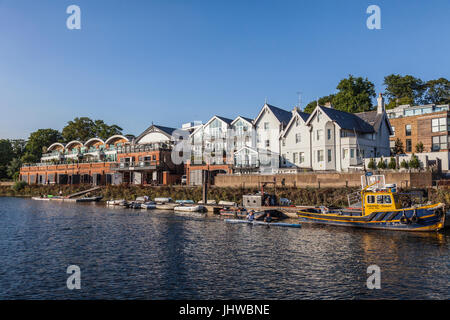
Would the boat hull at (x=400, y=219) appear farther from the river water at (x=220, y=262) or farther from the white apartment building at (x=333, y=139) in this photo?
the white apartment building at (x=333, y=139)

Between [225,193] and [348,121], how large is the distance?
2321cm

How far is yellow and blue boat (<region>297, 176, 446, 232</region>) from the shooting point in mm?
31000

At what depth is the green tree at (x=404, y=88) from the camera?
96256 mm

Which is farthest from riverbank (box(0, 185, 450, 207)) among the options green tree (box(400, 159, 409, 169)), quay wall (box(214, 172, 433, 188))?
green tree (box(400, 159, 409, 169))

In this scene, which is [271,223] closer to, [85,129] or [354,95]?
[354,95]

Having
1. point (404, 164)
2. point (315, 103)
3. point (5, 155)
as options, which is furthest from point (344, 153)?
point (5, 155)

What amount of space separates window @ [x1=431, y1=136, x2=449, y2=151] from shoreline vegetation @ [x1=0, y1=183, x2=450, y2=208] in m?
26.6

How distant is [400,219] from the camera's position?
3194 centimetres

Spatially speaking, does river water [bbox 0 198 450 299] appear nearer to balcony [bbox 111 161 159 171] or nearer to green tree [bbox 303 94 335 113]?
balcony [bbox 111 161 159 171]

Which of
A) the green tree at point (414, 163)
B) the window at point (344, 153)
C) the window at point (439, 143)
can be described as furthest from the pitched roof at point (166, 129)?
the window at point (439, 143)

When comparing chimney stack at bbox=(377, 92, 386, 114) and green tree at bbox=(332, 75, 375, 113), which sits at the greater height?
green tree at bbox=(332, 75, 375, 113)

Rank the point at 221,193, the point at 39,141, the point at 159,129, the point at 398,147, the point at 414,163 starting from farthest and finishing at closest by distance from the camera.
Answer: the point at 39,141
the point at 159,129
the point at 398,147
the point at 221,193
the point at 414,163

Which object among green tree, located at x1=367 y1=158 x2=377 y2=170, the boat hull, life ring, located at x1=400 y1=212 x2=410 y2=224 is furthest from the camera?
green tree, located at x1=367 y1=158 x2=377 y2=170
